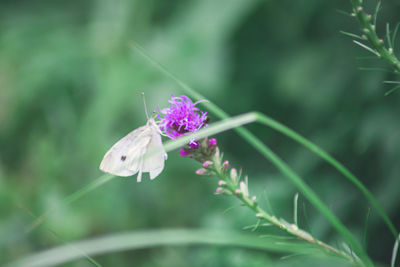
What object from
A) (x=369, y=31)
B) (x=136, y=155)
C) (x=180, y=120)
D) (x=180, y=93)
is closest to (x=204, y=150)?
(x=180, y=120)

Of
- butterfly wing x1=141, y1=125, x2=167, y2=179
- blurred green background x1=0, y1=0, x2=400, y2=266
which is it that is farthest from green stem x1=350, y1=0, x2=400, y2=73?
blurred green background x1=0, y1=0, x2=400, y2=266

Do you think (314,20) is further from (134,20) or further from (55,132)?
(55,132)

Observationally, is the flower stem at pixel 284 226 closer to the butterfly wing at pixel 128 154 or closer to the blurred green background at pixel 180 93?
the butterfly wing at pixel 128 154

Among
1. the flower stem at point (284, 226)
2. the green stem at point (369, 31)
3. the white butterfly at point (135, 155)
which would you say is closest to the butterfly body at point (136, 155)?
the white butterfly at point (135, 155)

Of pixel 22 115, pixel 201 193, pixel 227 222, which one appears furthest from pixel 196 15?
pixel 22 115

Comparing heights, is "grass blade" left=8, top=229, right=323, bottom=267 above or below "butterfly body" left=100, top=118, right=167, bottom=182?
below

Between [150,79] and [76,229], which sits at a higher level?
[150,79]

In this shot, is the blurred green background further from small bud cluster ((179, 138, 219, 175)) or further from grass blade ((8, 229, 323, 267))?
small bud cluster ((179, 138, 219, 175))
